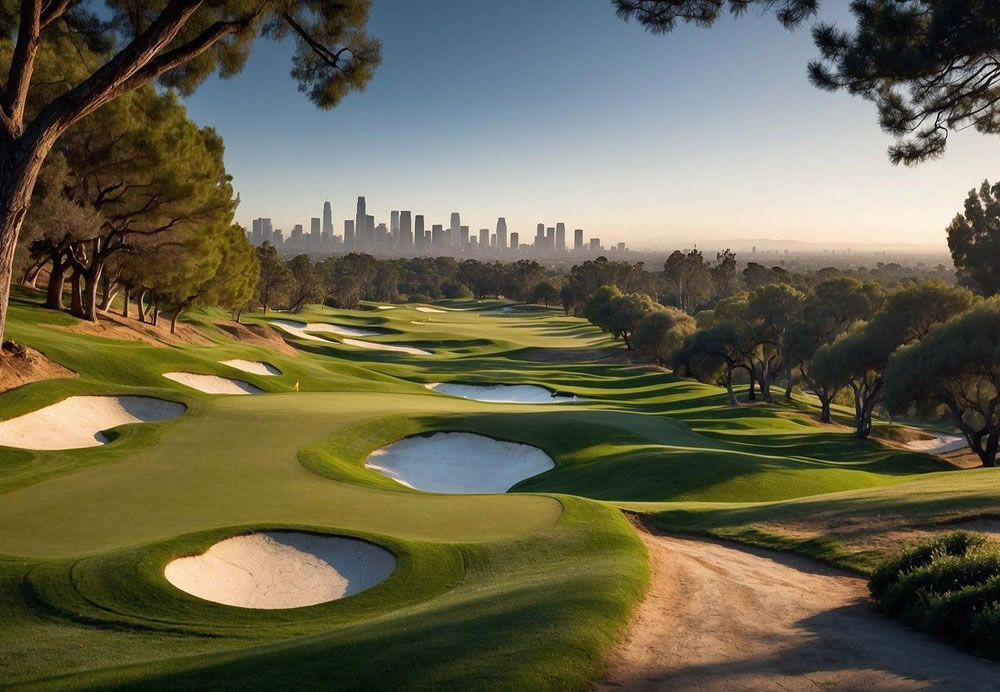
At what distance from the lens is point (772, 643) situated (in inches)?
327

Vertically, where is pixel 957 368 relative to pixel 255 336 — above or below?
above

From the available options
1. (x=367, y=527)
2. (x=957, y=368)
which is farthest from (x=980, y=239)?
(x=367, y=527)

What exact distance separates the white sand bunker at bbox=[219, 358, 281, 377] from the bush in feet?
116

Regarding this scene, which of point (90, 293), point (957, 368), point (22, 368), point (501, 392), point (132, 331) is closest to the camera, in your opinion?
point (22, 368)

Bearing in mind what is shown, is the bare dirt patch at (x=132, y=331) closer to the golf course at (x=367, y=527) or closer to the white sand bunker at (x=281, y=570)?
the golf course at (x=367, y=527)

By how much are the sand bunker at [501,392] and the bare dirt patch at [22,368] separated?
3087 centimetres

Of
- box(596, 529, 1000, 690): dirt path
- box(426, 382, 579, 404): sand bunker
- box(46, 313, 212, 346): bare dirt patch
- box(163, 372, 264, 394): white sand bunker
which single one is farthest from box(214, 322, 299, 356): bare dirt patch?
box(596, 529, 1000, 690): dirt path

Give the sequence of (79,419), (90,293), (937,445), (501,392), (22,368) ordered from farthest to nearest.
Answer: (501,392) → (937,445) → (90,293) → (22,368) → (79,419)

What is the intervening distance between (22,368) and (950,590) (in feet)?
82.6

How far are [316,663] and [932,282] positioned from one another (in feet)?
140

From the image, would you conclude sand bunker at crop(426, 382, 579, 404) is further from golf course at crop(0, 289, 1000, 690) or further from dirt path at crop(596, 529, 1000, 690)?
dirt path at crop(596, 529, 1000, 690)

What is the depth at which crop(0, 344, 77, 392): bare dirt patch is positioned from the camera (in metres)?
22.5

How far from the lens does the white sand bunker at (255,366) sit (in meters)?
41.1

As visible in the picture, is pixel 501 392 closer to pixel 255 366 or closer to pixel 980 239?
pixel 255 366
